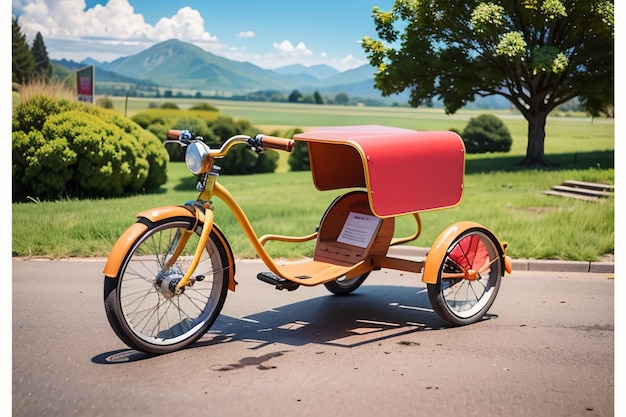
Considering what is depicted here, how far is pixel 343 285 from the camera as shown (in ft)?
20.6

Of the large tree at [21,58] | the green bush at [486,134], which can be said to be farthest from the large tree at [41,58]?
the green bush at [486,134]

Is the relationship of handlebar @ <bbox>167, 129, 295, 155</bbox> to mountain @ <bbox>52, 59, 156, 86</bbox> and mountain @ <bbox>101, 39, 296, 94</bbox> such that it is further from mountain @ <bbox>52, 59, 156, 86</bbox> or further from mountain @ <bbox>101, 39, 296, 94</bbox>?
mountain @ <bbox>101, 39, 296, 94</bbox>

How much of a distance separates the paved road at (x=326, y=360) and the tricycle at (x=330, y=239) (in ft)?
0.83

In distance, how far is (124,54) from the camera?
1302 centimetres

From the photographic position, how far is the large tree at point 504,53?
12.7 m

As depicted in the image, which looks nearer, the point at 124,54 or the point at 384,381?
the point at 384,381

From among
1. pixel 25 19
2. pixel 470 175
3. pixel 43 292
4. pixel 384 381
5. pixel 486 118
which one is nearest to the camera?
pixel 384 381

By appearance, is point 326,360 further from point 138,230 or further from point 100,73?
point 100,73

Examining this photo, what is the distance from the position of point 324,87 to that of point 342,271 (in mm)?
9461

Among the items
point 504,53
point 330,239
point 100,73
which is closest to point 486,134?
point 504,53

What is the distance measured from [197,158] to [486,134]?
10646 mm

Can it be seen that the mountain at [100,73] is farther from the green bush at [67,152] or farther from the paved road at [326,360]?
the paved road at [326,360]
